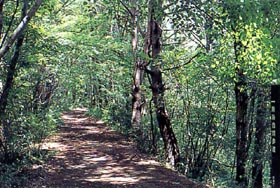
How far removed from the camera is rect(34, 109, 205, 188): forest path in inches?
345

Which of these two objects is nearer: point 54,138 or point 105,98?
point 54,138

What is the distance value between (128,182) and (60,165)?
2.55 m

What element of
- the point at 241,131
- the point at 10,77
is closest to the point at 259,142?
the point at 241,131

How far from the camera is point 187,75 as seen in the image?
12305mm

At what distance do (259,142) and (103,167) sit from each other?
16.4 ft

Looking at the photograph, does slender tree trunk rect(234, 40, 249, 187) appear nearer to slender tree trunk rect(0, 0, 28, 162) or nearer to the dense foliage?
the dense foliage

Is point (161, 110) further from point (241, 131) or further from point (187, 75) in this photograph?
point (241, 131)

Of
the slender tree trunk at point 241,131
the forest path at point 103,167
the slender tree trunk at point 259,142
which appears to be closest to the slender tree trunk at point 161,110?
the forest path at point 103,167

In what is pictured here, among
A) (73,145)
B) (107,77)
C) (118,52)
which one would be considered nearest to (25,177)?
(73,145)

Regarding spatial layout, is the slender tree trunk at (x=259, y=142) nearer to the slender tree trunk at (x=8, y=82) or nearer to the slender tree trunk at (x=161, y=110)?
the slender tree trunk at (x=161, y=110)

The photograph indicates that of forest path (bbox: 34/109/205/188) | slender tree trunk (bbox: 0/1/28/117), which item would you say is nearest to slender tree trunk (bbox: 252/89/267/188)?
forest path (bbox: 34/109/205/188)

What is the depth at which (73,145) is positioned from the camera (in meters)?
14.0

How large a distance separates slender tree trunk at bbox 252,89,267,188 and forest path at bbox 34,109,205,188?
9.54 ft

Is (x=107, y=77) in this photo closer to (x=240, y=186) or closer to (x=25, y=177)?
(x=240, y=186)
